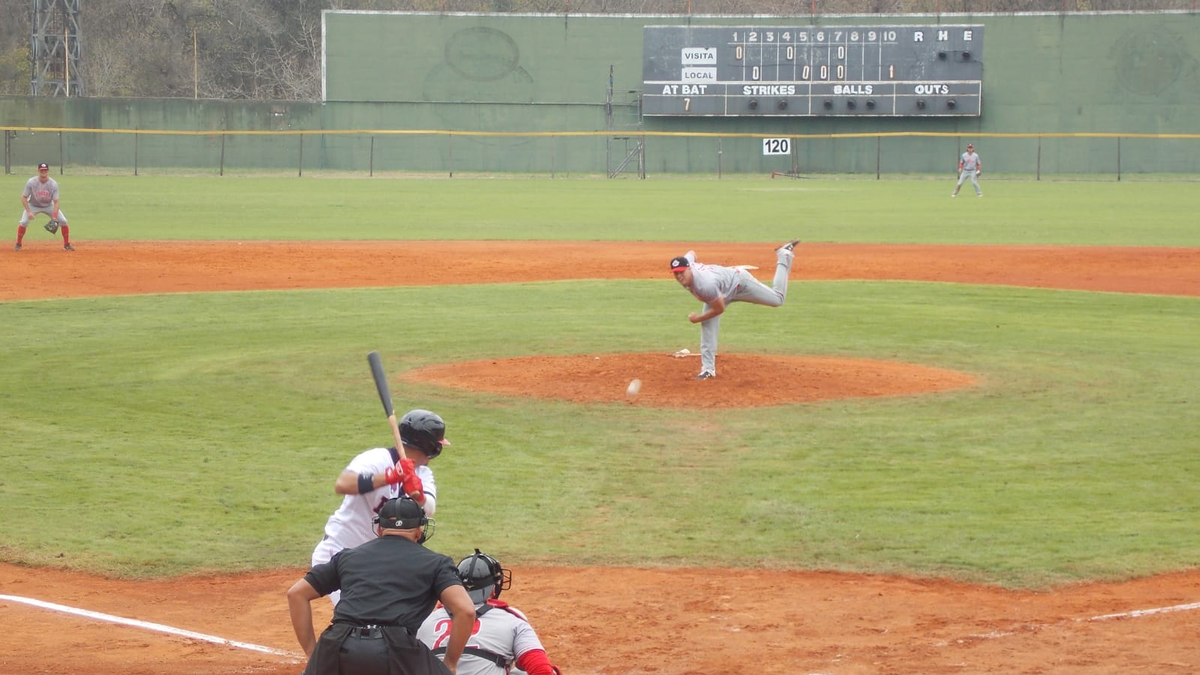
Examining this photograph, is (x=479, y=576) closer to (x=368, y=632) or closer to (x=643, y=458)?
(x=368, y=632)

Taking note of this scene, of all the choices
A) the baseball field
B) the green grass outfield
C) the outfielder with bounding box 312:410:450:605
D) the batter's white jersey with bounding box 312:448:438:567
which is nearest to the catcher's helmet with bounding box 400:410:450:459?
the outfielder with bounding box 312:410:450:605

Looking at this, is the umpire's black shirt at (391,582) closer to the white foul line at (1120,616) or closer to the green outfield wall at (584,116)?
the white foul line at (1120,616)

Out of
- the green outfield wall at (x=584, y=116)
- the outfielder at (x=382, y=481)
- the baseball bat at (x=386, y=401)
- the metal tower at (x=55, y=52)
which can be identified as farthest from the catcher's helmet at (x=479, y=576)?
the metal tower at (x=55, y=52)

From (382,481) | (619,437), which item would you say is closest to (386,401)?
(382,481)

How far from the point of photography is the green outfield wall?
6084 centimetres

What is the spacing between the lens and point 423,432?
5.95 metres

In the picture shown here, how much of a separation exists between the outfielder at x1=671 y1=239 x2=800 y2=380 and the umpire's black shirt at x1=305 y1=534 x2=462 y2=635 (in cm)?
852

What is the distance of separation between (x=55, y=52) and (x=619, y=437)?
6179 centimetres

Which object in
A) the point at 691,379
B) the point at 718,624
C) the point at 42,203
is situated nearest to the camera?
the point at 718,624

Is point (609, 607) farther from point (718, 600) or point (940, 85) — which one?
point (940, 85)

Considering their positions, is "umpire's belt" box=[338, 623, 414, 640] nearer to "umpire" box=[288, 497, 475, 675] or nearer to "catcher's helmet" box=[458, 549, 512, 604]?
"umpire" box=[288, 497, 475, 675]

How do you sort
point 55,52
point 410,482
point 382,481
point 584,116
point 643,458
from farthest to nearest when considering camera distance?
point 55,52, point 584,116, point 643,458, point 382,481, point 410,482

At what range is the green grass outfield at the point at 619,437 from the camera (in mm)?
9461

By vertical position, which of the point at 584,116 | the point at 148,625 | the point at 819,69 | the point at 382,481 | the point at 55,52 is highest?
the point at 55,52
